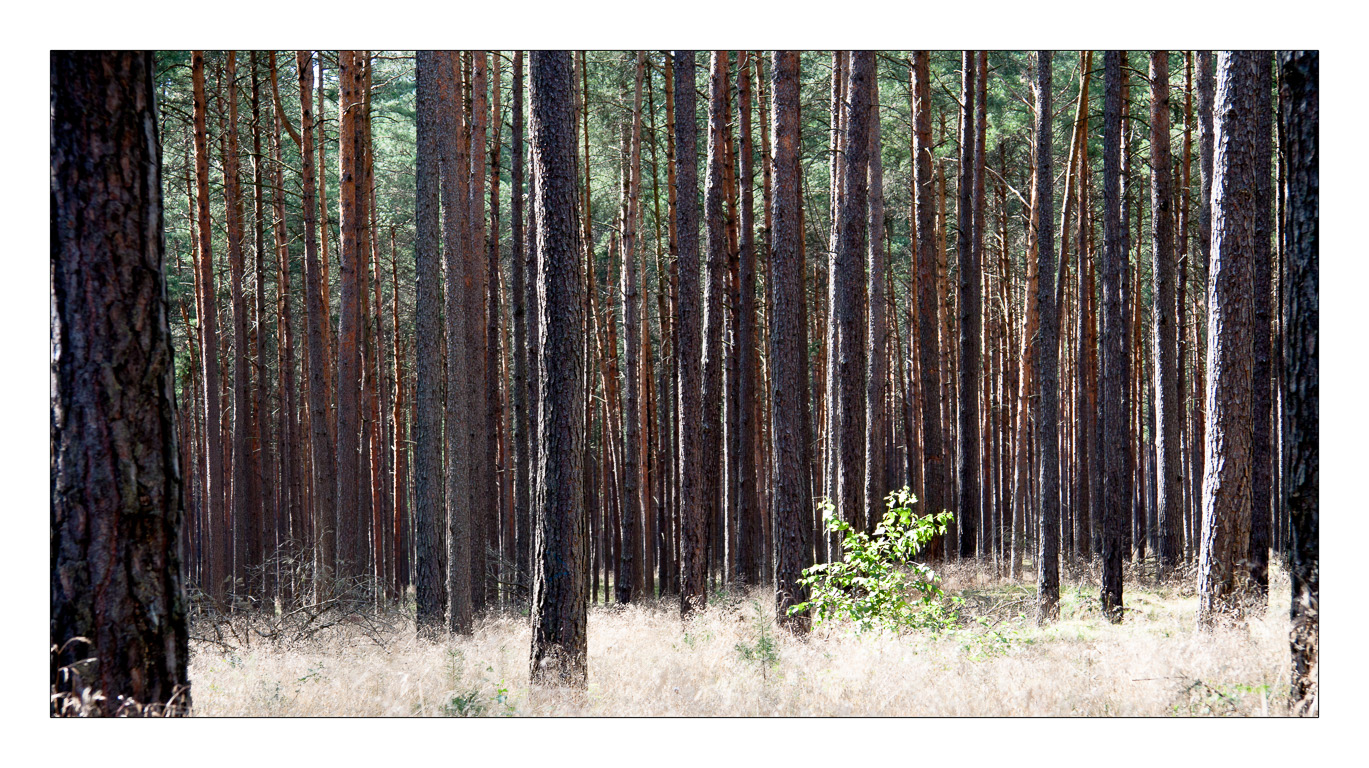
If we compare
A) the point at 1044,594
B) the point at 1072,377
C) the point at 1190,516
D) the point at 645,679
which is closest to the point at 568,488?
the point at 645,679

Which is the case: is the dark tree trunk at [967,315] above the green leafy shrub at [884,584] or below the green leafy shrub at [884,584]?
above

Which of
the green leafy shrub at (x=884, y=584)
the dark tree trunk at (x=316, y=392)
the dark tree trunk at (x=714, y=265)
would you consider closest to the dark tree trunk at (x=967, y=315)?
the dark tree trunk at (x=714, y=265)

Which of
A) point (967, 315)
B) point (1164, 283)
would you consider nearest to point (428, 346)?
point (967, 315)

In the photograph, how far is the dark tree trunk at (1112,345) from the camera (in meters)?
10.1

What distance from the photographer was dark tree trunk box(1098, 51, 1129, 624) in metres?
10.1

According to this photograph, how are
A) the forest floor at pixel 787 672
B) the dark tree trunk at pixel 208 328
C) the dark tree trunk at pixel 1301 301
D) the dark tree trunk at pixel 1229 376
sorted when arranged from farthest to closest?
the dark tree trunk at pixel 208 328 < the dark tree trunk at pixel 1229 376 < the forest floor at pixel 787 672 < the dark tree trunk at pixel 1301 301

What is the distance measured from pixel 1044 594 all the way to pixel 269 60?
46.7 feet

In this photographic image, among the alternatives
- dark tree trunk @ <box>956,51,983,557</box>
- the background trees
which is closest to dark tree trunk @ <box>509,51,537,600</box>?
the background trees

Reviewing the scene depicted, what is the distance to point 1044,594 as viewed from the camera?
34.0 ft

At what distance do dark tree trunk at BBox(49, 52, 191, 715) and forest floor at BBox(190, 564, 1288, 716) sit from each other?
2.56 metres

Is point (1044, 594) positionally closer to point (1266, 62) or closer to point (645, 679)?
point (645, 679)

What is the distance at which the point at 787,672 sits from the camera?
7.69 metres

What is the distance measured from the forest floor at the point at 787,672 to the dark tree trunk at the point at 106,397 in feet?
8.41

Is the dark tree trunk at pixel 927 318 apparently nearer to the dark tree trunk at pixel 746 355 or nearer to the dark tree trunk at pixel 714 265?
the dark tree trunk at pixel 746 355
